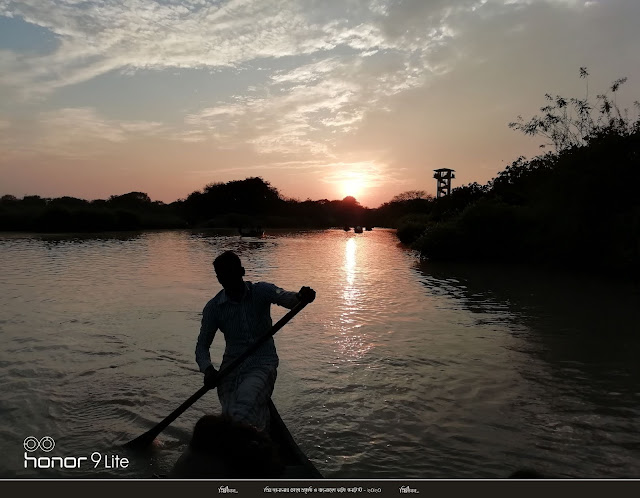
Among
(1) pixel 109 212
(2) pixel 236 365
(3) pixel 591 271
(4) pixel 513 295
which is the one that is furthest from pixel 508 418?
(1) pixel 109 212

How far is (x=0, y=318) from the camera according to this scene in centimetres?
1165

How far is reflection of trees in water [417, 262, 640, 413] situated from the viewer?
7.35 m

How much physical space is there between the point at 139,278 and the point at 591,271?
A: 752 inches

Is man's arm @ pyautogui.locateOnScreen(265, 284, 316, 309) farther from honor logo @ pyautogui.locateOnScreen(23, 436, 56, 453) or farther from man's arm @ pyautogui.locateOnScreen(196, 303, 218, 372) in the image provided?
honor logo @ pyautogui.locateOnScreen(23, 436, 56, 453)

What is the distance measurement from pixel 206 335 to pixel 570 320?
10.3 meters

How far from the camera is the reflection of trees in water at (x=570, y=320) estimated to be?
7.35 meters

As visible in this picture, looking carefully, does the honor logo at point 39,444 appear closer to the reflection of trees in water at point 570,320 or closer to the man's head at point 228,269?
the man's head at point 228,269

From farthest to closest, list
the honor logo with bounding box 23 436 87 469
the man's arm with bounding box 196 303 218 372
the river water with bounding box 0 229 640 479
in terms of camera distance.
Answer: the river water with bounding box 0 229 640 479 → the honor logo with bounding box 23 436 87 469 → the man's arm with bounding box 196 303 218 372

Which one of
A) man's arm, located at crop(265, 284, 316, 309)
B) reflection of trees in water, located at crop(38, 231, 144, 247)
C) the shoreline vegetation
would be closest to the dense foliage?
the shoreline vegetation

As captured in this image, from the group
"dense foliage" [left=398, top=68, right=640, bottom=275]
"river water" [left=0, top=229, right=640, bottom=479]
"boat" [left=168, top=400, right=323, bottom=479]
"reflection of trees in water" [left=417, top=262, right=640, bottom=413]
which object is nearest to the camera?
"boat" [left=168, top=400, right=323, bottom=479]

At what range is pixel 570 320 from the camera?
11969mm

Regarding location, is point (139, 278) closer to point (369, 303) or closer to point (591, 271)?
point (369, 303)

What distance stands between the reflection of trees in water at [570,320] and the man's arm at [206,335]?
5065 millimetres

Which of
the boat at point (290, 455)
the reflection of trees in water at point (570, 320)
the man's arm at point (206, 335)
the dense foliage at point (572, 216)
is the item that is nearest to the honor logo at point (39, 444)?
the man's arm at point (206, 335)
